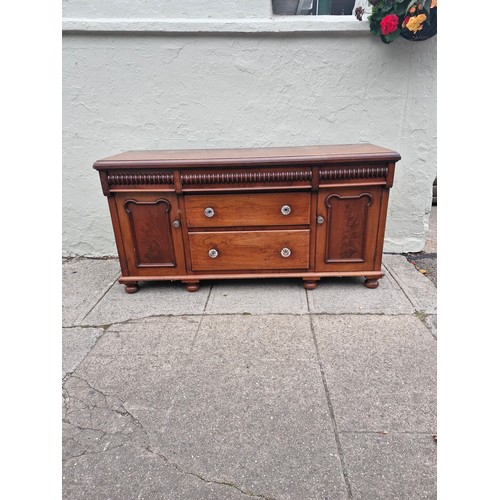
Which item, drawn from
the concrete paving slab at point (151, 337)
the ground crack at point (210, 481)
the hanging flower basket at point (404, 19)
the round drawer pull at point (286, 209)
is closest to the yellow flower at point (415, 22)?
the hanging flower basket at point (404, 19)

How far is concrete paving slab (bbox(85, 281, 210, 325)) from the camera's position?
2332 millimetres

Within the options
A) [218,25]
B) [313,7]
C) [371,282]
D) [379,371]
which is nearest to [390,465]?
[379,371]

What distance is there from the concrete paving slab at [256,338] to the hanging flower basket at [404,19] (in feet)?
7.83

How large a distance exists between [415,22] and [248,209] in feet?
6.27

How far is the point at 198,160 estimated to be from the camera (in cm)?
224

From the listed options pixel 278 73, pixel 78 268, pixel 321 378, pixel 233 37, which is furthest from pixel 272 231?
pixel 78 268

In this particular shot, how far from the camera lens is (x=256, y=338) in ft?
6.62

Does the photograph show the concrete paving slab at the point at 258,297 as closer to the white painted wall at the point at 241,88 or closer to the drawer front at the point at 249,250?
the drawer front at the point at 249,250

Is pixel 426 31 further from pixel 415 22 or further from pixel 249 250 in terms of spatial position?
pixel 249 250

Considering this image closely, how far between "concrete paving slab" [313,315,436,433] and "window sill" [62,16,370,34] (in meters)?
2.45

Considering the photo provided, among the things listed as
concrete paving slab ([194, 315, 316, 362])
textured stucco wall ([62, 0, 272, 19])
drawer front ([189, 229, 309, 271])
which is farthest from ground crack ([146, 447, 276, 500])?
textured stucco wall ([62, 0, 272, 19])

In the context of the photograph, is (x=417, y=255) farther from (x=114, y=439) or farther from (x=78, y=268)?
(x=78, y=268)

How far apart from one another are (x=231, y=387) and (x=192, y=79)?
103 inches

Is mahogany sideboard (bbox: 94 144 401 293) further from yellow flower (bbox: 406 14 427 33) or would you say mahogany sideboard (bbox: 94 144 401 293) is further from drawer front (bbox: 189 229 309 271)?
yellow flower (bbox: 406 14 427 33)
